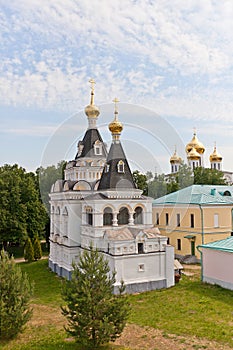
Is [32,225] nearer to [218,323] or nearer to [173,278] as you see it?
[173,278]

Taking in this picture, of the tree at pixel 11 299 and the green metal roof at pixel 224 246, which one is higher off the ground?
the green metal roof at pixel 224 246

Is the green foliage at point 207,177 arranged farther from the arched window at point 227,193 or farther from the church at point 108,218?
the church at point 108,218

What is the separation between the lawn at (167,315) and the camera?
11214mm

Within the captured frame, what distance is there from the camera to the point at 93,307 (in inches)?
395

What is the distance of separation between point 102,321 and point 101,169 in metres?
12.4

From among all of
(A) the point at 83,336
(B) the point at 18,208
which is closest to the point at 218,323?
(A) the point at 83,336

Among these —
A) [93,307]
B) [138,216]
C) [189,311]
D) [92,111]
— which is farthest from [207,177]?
[93,307]

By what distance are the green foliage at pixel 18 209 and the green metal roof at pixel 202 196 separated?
11.8 m

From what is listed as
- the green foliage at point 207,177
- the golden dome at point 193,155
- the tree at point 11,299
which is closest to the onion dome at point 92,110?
the tree at point 11,299

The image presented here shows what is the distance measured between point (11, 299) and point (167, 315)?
232 inches

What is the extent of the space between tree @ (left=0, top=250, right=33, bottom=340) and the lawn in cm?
56

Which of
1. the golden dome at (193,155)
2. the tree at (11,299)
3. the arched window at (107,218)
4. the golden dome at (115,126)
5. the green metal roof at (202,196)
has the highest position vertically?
the golden dome at (193,155)

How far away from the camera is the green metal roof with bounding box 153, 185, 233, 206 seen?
24.4 metres

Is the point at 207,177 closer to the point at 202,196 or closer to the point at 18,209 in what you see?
the point at 202,196
